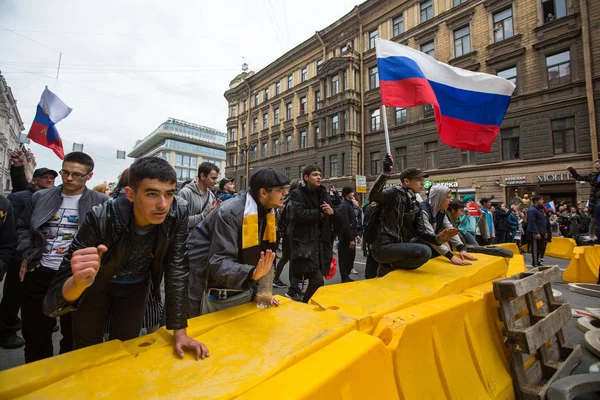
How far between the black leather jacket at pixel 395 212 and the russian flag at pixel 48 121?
18.4 ft

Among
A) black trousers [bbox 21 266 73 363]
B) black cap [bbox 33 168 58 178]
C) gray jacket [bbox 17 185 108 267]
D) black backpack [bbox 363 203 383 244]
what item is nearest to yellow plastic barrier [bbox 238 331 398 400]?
black trousers [bbox 21 266 73 363]

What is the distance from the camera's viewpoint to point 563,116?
50.1ft

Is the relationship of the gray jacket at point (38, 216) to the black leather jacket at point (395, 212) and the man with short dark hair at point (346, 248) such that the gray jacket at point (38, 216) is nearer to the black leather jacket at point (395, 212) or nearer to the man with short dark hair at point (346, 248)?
the black leather jacket at point (395, 212)

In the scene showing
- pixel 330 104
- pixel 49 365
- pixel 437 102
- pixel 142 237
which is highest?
pixel 330 104

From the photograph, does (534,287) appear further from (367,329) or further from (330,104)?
(330,104)

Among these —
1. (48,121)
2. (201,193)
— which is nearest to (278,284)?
(201,193)

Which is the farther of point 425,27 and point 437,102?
point 425,27

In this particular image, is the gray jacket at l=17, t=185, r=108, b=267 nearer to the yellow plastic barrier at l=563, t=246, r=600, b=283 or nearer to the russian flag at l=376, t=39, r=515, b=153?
the russian flag at l=376, t=39, r=515, b=153

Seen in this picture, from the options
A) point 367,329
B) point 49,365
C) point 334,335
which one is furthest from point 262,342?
point 49,365

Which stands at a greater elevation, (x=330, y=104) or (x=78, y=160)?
(x=330, y=104)

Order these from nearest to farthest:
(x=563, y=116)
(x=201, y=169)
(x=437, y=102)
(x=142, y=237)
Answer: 1. (x=142, y=237)
2. (x=201, y=169)
3. (x=437, y=102)
4. (x=563, y=116)

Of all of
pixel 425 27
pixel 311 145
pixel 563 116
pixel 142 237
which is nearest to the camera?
pixel 142 237

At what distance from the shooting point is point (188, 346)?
4.60 ft

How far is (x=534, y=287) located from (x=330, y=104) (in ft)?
81.2
